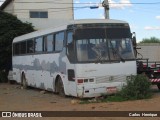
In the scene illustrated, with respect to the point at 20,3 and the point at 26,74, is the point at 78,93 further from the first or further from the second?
the point at 20,3

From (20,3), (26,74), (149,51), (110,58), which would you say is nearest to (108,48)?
(110,58)

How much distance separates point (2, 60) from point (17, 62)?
6493 mm

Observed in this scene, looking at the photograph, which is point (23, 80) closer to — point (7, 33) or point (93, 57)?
point (7, 33)

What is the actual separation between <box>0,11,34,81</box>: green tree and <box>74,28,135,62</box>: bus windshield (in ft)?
55.4

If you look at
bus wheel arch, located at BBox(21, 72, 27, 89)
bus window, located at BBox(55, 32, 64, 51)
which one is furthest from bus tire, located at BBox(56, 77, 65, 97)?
bus wheel arch, located at BBox(21, 72, 27, 89)

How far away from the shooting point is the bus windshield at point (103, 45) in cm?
1733

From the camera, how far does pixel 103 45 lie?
17.6m

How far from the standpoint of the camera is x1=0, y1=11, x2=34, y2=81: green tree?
112 ft

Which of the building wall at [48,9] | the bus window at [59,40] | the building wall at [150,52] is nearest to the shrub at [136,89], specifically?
the bus window at [59,40]

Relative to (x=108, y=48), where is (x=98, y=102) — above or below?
below

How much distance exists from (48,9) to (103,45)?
29.8 m

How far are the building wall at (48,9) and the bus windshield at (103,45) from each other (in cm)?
2647

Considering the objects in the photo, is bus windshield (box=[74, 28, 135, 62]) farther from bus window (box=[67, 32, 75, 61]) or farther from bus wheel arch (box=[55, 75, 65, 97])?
bus wheel arch (box=[55, 75, 65, 97])

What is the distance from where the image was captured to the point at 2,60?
34.2m
